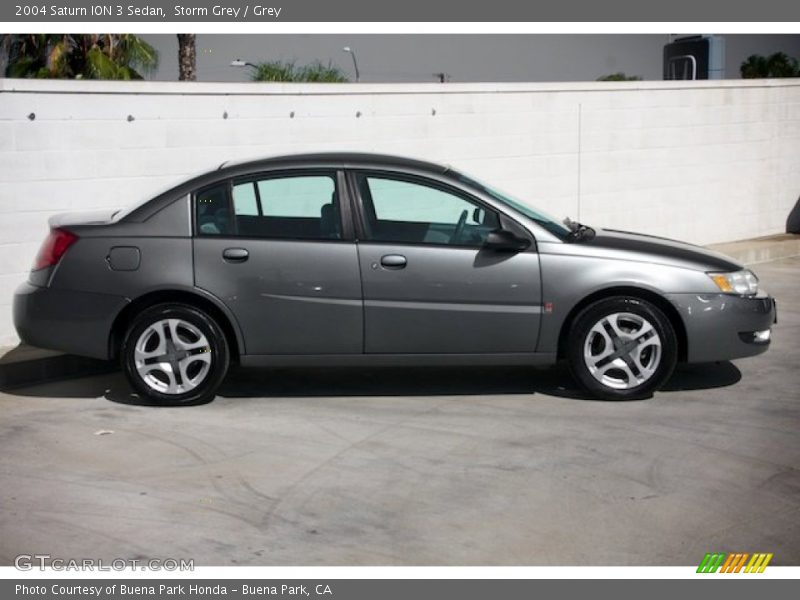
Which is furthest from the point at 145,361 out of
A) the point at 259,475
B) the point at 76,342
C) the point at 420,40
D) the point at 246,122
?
the point at 420,40

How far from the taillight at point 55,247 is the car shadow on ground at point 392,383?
38.1 inches

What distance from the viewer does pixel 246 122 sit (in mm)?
10492

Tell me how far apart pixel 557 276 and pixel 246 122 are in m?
4.01

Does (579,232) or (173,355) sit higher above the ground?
(579,232)

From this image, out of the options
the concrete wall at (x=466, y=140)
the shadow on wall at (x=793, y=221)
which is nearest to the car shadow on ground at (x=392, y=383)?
the concrete wall at (x=466, y=140)

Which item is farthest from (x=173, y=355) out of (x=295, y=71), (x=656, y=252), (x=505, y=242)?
(x=295, y=71)

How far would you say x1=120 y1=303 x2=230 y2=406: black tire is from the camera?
747 cm

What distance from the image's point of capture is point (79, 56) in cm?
2328

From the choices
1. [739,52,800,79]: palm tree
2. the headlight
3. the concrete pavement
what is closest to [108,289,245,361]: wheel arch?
the concrete pavement

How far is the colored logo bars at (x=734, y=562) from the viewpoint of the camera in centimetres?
494

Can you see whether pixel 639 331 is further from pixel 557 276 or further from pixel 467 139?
pixel 467 139

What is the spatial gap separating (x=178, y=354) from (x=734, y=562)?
3.80 meters

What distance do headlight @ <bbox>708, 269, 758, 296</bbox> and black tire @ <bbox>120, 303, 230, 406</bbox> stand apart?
123 inches

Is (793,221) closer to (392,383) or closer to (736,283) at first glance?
(736,283)
